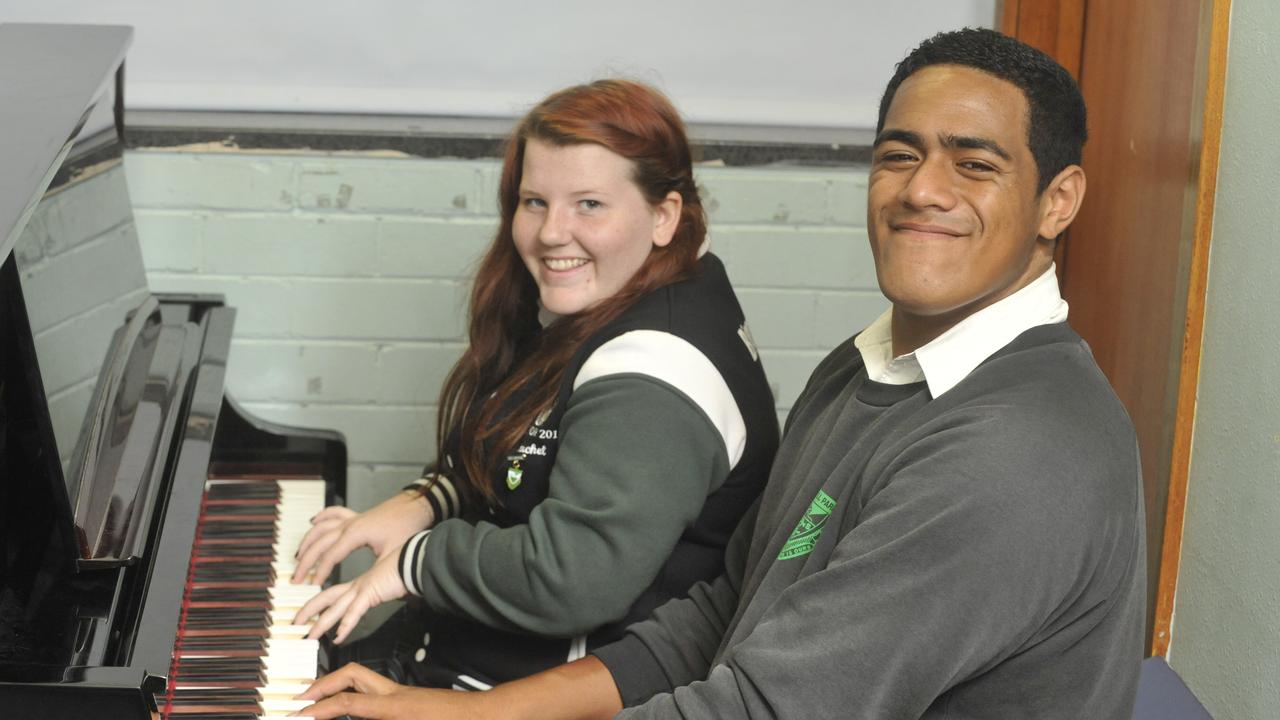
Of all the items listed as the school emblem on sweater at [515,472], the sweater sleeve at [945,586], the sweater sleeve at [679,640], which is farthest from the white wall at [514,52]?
the sweater sleeve at [945,586]

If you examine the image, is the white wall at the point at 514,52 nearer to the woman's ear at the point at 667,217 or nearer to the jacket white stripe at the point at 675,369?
the woman's ear at the point at 667,217

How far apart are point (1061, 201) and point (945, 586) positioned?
1.40 feet

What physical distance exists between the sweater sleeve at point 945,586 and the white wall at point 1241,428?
54cm

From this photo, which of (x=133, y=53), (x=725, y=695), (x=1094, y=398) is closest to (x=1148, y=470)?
(x=1094, y=398)

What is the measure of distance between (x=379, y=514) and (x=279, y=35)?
3.93 feet

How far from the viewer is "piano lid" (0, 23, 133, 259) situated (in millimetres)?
1169

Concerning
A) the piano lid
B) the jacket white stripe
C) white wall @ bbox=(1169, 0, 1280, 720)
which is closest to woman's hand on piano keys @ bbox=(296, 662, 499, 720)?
the jacket white stripe

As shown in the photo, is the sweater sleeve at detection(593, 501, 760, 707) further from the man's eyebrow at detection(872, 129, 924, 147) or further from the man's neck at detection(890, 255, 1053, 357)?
the man's eyebrow at detection(872, 129, 924, 147)

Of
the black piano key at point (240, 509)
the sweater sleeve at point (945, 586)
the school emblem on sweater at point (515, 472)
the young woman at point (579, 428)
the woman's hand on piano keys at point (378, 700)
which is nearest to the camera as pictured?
the sweater sleeve at point (945, 586)

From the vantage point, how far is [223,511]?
1914 millimetres

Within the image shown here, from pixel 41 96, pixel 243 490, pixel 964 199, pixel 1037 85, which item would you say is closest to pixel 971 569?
pixel 964 199

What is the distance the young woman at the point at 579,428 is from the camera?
1.59 metres

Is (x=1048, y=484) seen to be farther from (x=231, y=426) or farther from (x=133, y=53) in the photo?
(x=133, y=53)

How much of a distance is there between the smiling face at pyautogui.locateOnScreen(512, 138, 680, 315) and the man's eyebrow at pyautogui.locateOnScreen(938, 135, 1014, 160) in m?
0.58
